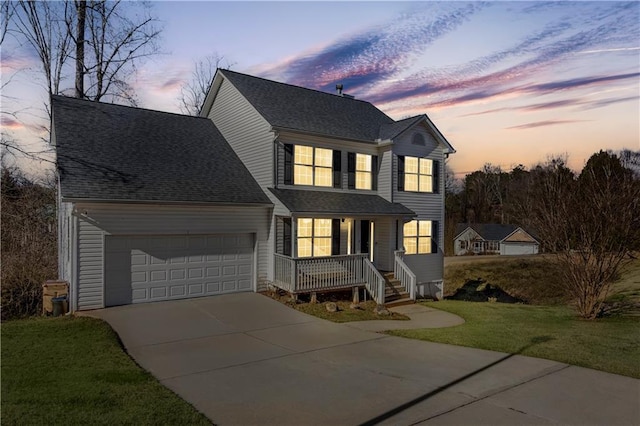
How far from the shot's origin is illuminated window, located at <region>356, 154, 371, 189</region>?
17547mm

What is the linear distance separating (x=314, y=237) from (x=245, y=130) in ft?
16.8

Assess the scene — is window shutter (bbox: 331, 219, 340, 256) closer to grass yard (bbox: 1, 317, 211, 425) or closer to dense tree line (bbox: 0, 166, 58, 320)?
grass yard (bbox: 1, 317, 211, 425)

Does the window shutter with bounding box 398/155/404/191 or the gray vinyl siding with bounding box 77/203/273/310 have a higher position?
the window shutter with bounding box 398/155/404/191

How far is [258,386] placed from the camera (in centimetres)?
660

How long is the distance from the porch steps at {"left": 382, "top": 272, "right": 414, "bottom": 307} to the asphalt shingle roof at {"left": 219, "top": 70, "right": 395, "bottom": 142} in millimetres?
5783

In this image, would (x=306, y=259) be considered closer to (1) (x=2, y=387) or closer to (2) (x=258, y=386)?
(2) (x=258, y=386)

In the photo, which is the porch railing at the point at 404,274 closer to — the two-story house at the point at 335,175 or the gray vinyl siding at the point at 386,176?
the two-story house at the point at 335,175

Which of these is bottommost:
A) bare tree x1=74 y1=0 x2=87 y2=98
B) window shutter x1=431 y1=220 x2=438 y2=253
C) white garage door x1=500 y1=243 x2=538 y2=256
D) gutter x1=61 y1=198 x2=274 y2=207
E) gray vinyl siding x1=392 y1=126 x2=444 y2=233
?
white garage door x1=500 y1=243 x2=538 y2=256

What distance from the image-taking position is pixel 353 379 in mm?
7008

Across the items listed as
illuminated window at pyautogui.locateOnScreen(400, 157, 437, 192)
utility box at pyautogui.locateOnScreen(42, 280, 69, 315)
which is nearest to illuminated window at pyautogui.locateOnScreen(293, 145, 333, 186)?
illuminated window at pyautogui.locateOnScreen(400, 157, 437, 192)

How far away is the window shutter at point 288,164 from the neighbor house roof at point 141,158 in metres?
1.05

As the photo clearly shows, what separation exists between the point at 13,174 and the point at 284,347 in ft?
65.1

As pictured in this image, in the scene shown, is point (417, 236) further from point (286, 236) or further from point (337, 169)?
point (286, 236)

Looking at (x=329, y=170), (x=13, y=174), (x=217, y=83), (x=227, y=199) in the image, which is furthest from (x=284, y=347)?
(x=13, y=174)
